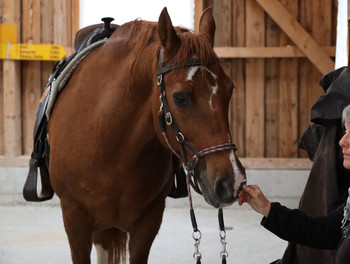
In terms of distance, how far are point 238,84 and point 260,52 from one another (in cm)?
42

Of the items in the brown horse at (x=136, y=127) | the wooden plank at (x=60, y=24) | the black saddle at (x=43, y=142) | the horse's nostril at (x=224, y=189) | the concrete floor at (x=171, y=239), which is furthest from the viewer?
the wooden plank at (x=60, y=24)

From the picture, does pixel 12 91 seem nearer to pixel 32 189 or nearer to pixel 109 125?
pixel 32 189

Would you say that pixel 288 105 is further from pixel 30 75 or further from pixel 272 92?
pixel 30 75

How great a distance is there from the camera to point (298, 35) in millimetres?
5242

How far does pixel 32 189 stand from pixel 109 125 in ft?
2.59

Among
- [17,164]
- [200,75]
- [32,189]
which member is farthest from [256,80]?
[200,75]

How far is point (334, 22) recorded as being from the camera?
17.6 ft

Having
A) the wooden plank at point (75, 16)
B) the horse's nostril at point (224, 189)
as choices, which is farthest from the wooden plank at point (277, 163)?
the horse's nostril at point (224, 189)

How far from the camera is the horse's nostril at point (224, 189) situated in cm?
167

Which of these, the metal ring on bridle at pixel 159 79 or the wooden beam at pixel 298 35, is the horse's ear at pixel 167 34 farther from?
the wooden beam at pixel 298 35

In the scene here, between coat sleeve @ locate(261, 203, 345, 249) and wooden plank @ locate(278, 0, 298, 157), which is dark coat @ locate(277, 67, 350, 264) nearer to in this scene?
coat sleeve @ locate(261, 203, 345, 249)

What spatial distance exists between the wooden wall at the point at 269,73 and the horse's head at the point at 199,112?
11.6ft

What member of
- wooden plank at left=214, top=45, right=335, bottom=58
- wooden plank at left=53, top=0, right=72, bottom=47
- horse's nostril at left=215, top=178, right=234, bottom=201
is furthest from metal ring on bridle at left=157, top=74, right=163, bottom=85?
wooden plank at left=53, top=0, right=72, bottom=47

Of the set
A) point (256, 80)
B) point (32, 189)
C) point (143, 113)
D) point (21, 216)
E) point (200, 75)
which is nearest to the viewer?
point (200, 75)
